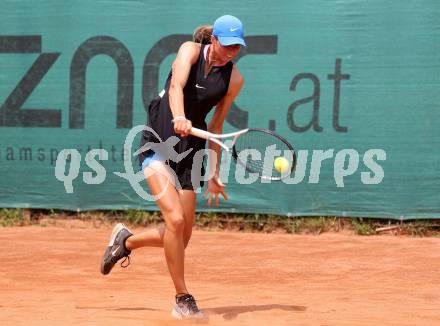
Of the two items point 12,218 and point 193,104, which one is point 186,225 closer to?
point 193,104

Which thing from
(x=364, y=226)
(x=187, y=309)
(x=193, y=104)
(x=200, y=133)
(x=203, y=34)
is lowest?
(x=364, y=226)

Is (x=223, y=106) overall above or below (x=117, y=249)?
above

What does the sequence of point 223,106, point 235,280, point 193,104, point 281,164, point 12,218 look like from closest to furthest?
point 193,104 → point 223,106 → point 281,164 → point 235,280 → point 12,218

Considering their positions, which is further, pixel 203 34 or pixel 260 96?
pixel 260 96

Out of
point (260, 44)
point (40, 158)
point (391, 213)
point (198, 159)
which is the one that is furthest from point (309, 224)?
point (198, 159)

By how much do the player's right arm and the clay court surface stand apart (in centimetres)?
106

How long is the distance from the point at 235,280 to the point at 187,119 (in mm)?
2097

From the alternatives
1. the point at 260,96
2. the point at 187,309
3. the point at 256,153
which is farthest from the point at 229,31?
the point at 260,96

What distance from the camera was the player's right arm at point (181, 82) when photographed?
387 centimetres

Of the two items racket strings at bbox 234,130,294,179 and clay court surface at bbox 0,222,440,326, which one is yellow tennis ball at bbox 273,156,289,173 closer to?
racket strings at bbox 234,130,294,179

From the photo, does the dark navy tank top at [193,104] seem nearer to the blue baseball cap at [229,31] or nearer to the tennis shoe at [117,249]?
the blue baseball cap at [229,31]

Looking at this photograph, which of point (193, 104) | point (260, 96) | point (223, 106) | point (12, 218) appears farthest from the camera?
point (12, 218)

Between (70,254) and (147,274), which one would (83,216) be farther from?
(147,274)

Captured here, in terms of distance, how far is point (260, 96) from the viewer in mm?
7875
